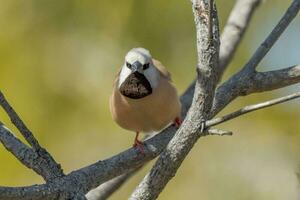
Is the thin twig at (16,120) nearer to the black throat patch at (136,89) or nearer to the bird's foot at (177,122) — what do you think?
the black throat patch at (136,89)

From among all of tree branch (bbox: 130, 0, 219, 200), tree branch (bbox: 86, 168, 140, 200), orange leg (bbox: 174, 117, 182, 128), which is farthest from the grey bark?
tree branch (bbox: 130, 0, 219, 200)

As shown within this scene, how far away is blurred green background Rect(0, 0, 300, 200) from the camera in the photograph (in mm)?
4328

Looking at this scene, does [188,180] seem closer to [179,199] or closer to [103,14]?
[179,199]

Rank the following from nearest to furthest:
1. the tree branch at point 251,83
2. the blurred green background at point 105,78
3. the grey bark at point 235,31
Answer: the tree branch at point 251,83 → the grey bark at point 235,31 → the blurred green background at point 105,78

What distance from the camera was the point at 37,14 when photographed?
15.8 feet

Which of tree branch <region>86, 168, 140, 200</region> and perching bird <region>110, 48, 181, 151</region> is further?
tree branch <region>86, 168, 140, 200</region>

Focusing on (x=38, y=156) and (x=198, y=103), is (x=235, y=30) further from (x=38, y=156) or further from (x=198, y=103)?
(x=38, y=156)

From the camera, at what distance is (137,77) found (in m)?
2.81

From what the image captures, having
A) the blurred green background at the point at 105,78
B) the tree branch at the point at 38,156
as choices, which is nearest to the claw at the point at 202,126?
the tree branch at the point at 38,156

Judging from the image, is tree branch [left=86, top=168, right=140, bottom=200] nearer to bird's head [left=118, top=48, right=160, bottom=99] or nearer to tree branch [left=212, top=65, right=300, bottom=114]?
bird's head [left=118, top=48, right=160, bottom=99]

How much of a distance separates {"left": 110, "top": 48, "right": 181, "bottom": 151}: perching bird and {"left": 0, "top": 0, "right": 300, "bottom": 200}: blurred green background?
1.23 metres

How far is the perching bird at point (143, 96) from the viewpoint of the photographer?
2811mm

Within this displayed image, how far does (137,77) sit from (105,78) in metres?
2.00

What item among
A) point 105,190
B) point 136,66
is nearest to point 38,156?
point 136,66
